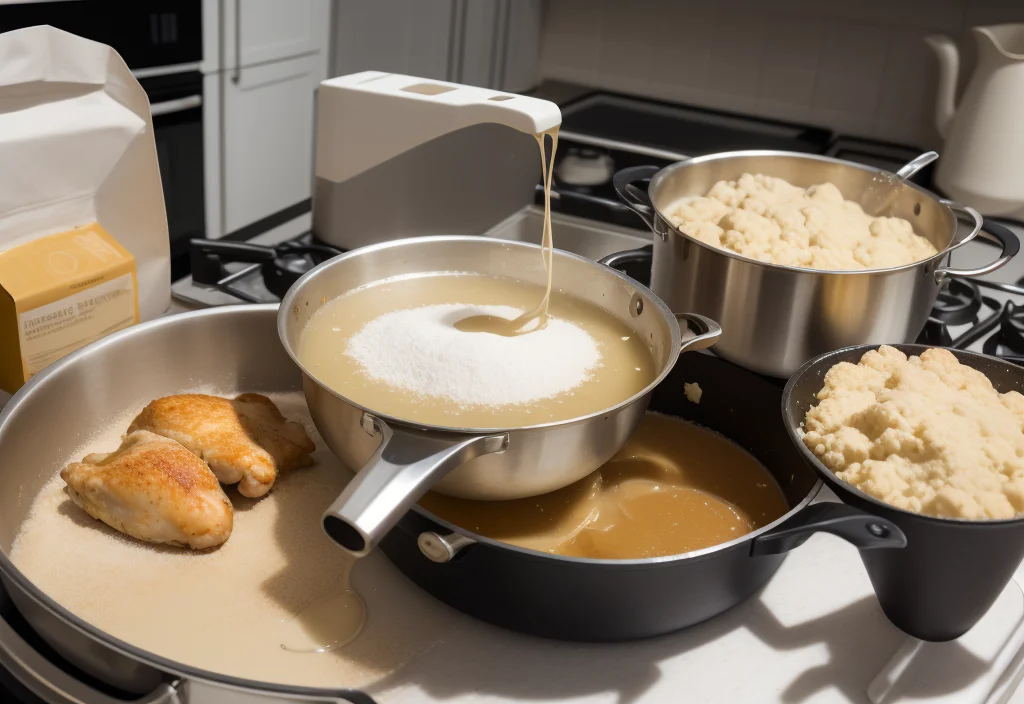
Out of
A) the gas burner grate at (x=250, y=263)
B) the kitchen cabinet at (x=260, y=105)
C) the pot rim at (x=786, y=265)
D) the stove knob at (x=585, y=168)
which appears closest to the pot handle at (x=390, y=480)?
the pot rim at (x=786, y=265)

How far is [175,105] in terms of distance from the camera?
70.2 inches

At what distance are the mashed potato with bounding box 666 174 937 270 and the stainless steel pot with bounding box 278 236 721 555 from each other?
15 centimetres

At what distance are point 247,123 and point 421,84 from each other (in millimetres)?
1178

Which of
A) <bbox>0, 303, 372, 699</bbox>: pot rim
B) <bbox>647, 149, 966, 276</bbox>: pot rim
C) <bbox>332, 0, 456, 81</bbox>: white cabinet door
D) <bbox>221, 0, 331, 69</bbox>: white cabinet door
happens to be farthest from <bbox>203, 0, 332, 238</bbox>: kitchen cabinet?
<bbox>0, 303, 372, 699</bbox>: pot rim

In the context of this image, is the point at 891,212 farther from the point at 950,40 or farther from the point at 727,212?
the point at 950,40

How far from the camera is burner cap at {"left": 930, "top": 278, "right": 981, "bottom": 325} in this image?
3.30ft

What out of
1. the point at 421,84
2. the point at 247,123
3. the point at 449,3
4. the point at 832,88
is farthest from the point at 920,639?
the point at 247,123

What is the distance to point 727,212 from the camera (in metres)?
0.91

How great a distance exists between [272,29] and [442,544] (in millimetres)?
1760

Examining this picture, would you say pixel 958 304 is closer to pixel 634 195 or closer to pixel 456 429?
pixel 634 195

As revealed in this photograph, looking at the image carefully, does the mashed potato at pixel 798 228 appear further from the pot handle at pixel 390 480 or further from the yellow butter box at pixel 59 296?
the yellow butter box at pixel 59 296

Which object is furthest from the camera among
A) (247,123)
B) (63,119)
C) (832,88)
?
(247,123)

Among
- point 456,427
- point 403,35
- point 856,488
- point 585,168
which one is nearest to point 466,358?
point 456,427

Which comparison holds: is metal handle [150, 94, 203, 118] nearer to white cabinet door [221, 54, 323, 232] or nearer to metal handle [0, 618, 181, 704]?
white cabinet door [221, 54, 323, 232]
